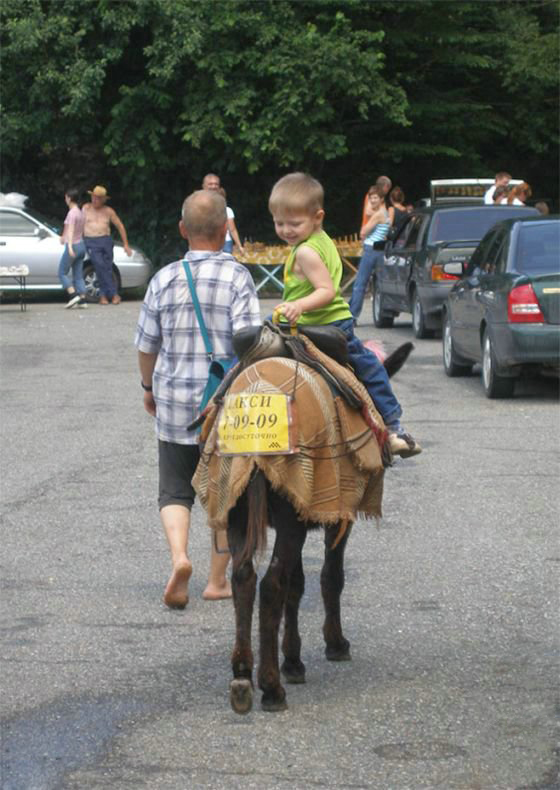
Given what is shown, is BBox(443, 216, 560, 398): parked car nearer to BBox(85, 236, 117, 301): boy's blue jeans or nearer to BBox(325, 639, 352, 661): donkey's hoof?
BBox(325, 639, 352, 661): donkey's hoof

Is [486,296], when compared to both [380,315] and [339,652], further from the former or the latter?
[339,652]

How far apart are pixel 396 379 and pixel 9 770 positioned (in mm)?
11312

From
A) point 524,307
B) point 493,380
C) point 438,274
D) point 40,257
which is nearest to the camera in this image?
point 524,307

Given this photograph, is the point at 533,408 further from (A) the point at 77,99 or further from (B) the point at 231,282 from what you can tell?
(A) the point at 77,99

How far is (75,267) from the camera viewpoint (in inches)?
1046

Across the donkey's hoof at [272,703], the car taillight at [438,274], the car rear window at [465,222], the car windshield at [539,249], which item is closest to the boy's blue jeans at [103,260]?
the car rear window at [465,222]

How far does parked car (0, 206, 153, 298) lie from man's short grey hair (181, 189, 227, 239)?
69.7ft

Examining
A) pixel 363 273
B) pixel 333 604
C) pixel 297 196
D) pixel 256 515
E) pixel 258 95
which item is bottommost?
pixel 333 604

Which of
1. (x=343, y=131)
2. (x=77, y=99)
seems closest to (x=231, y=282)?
(x=77, y=99)

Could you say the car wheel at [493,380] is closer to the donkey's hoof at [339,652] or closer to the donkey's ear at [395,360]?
the donkey's ear at [395,360]

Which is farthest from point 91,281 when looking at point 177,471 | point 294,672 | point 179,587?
point 294,672

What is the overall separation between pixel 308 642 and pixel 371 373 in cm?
116

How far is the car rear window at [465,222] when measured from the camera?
19.8m

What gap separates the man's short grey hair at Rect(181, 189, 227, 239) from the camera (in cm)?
655
